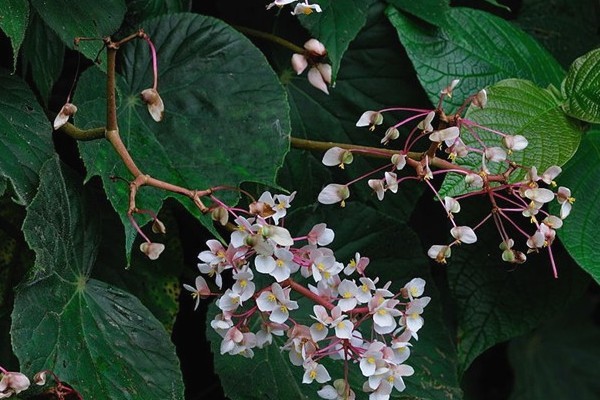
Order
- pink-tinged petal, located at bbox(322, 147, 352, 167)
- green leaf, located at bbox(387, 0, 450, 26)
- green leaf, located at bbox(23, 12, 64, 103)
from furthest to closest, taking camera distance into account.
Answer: green leaf, located at bbox(387, 0, 450, 26)
green leaf, located at bbox(23, 12, 64, 103)
pink-tinged petal, located at bbox(322, 147, 352, 167)

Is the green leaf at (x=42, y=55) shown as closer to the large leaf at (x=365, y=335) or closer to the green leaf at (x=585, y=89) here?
the large leaf at (x=365, y=335)

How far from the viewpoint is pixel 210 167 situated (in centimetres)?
91

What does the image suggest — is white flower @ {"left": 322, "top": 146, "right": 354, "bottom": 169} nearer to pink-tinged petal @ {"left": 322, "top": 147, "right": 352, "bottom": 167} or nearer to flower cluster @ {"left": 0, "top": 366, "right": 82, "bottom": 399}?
pink-tinged petal @ {"left": 322, "top": 147, "right": 352, "bottom": 167}

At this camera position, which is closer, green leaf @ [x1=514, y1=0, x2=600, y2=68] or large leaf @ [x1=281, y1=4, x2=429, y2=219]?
large leaf @ [x1=281, y1=4, x2=429, y2=219]

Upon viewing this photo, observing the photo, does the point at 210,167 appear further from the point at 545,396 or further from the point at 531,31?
the point at 545,396

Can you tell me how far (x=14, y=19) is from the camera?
818mm

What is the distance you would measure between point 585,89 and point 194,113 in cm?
44

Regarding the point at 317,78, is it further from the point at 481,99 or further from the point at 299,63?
the point at 481,99

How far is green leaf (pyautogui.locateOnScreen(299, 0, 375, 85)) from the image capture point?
964 mm

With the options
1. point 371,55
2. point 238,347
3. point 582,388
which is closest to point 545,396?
point 582,388

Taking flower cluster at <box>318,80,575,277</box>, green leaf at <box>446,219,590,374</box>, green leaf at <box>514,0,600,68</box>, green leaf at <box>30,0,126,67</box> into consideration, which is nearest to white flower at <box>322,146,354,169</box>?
flower cluster at <box>318,80,575,277</box>

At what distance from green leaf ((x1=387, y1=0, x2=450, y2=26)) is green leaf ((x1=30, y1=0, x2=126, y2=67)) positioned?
34 cm

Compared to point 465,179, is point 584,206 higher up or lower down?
lower down

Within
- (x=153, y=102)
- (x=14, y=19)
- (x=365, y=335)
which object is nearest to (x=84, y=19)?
(x=14, y=19)
